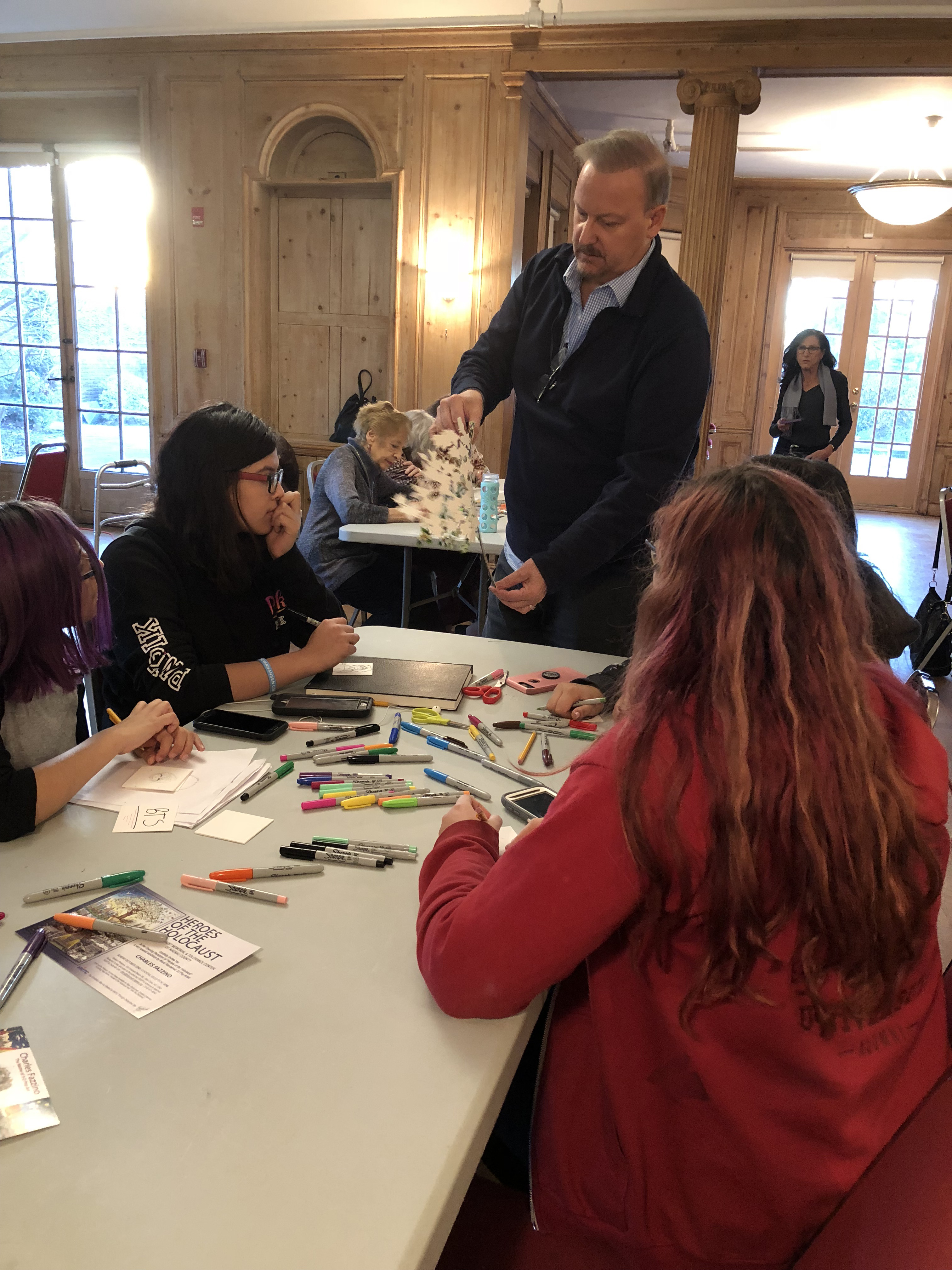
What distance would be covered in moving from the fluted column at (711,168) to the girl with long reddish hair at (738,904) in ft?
14.7

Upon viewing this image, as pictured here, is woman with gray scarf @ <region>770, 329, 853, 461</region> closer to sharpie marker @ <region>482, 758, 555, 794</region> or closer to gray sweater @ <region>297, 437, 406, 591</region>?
gray sweater @ <region>297, 437, 406, 591</region>

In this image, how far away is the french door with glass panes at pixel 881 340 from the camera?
9008 mm

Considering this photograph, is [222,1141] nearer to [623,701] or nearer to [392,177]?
[623,701]

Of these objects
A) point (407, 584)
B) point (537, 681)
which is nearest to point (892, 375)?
point (407, 584)

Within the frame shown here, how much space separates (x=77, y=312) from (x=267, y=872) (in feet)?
22.6

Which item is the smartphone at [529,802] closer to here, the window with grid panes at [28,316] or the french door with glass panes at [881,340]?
the window with grid panes at [28,316]

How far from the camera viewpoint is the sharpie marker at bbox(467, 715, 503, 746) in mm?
1497

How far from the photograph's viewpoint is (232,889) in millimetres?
1019

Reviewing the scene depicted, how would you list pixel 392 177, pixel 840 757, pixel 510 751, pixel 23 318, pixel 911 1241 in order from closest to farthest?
pixel 911 1241
pixel 840 757
pixel 510 751
pixel 392 177
pixel 23 318

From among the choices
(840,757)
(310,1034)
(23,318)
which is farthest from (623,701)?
(23,318)

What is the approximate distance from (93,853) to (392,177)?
5416 millimetres

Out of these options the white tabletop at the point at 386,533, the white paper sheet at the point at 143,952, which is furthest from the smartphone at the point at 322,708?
the white tabletop at the point at 386,533

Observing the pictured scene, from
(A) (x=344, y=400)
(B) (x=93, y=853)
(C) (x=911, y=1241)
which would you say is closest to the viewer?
(C) (x=911, y=1241)

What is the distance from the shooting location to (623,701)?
2.82ft
